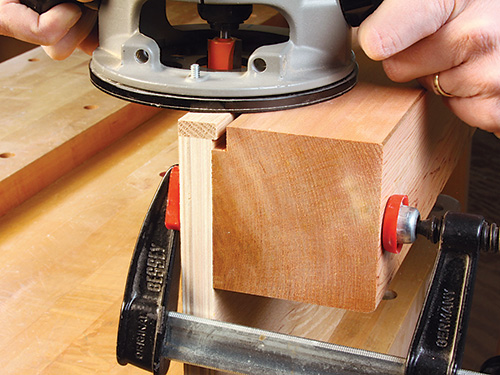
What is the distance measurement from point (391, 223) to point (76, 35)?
2.02 ft

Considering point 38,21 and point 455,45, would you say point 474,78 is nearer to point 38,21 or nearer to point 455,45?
point 455,45

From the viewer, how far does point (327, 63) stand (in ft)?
3.24

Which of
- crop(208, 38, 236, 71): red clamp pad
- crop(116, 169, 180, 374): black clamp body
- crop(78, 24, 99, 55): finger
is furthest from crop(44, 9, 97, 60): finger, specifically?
crop(116, 169, 180, 374): black clamp body

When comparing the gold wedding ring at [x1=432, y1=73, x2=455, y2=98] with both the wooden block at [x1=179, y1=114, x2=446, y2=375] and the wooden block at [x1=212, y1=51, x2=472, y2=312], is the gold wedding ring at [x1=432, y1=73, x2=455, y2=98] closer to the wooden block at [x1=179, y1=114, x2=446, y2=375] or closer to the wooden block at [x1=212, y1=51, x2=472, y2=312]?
the wooden block at [x1=212, y1=51, x2=472, y2=312]

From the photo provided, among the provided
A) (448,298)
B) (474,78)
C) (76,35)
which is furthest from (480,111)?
(76,35)

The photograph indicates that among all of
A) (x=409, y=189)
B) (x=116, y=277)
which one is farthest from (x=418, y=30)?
(x=116, y=277)

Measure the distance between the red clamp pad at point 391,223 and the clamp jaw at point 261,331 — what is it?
0.05 metres

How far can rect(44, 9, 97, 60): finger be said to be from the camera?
3.70 ft

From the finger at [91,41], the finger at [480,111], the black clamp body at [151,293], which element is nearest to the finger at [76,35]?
the finger at [91,41]

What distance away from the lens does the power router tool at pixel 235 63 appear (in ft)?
3.02

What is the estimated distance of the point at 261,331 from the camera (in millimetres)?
886

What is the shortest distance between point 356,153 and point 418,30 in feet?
0.66

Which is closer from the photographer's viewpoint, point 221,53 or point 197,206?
point 197,206

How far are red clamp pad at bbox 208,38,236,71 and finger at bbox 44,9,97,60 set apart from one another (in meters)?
0.23
